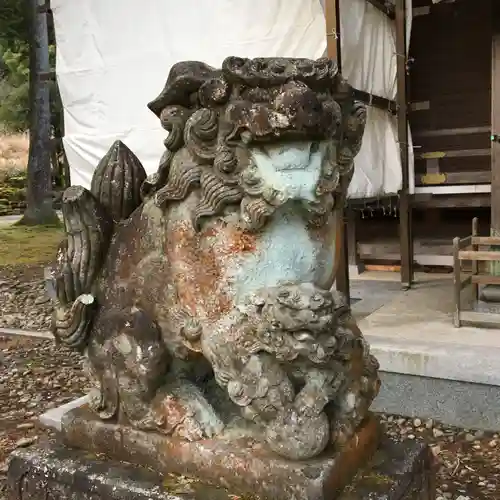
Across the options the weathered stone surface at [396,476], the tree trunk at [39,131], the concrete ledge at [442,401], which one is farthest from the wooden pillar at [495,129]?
the tree trunk at [39,131]

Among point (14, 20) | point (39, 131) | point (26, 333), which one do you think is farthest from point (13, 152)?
point (26, 333)

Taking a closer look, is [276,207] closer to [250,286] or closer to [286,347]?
[250,286]

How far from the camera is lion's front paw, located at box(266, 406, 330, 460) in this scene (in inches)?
57.4

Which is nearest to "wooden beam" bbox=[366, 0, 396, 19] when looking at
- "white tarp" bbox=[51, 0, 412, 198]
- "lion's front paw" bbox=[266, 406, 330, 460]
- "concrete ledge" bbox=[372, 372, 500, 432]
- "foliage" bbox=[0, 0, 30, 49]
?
"white tarp" bbox=[51, 0, 412, 198]

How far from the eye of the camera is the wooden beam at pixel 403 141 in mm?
5109

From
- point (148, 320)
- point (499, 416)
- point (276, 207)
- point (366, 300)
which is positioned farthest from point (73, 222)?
point (366, 300)

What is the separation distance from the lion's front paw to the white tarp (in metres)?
3.31

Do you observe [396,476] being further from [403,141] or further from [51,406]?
[403,141]

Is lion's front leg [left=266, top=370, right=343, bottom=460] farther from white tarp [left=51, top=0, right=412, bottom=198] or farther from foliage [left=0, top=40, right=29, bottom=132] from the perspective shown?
foliage [left=0, top=40, right=29, bottom=132]

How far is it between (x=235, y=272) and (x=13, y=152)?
72.4ft

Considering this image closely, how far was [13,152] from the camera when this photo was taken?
21781 mm

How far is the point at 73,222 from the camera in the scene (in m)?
1.79

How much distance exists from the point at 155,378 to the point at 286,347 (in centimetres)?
40

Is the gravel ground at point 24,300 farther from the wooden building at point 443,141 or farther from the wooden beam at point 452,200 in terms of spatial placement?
the wooden beam at point 452,200
